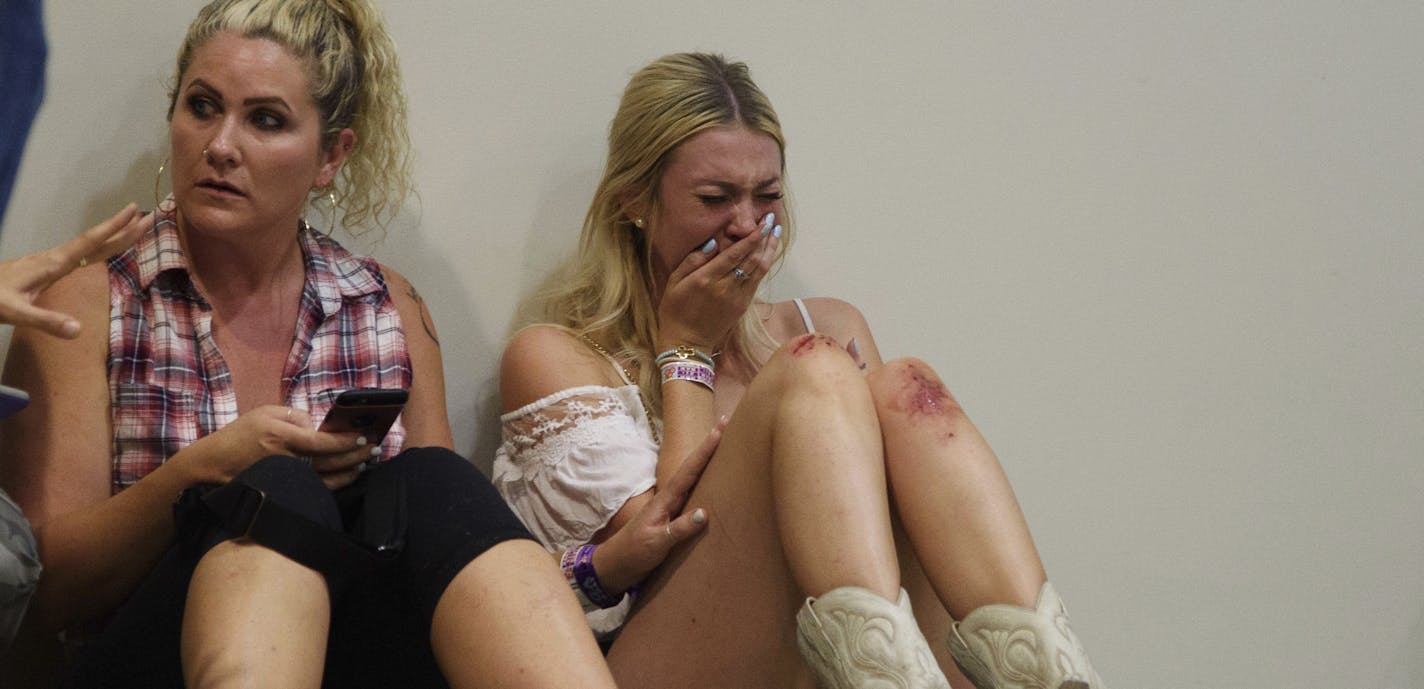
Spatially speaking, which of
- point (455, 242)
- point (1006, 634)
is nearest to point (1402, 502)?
point (1006, 634)

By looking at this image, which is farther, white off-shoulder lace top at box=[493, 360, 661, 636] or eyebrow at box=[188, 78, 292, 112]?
white off-shoulder lace top at box=[493, 360, 661, 636]

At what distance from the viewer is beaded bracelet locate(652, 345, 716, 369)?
1666mm

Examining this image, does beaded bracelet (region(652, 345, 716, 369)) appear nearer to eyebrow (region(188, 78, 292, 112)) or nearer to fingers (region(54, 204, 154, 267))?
eyebrow (region(188, 78, 292, 112))

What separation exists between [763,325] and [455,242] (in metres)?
0.40

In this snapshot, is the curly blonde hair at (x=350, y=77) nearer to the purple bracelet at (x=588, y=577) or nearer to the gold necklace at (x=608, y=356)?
the gold necklace at (x=608, y=356)

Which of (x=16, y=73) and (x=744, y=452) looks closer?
(x=16, y=73)

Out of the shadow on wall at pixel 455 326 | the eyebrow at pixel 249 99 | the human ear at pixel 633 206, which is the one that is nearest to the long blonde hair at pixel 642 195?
the human ear at pixel 633 206

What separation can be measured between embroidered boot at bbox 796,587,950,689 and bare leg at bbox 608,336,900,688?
0.07 ft

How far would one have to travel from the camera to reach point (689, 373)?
5.40 feet

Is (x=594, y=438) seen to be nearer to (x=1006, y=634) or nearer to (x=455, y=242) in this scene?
(x=455, y=242)

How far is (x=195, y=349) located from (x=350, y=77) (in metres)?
0.33

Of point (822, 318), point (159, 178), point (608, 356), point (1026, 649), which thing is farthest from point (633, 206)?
point (1026, 649)

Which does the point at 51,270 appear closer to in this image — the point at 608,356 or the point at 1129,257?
the point at 608,356

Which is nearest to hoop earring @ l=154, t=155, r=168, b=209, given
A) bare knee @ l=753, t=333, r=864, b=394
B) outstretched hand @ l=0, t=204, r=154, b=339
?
outstretched hand @ l=0, t=204, r=154, b=339
